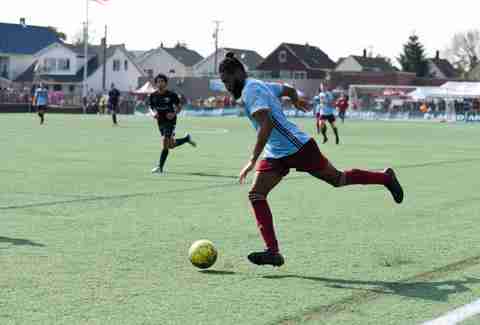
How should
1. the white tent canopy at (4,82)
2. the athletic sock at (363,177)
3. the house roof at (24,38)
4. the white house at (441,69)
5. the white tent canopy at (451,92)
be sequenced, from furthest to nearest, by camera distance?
the white house at (441,69), the house roof at (24,38), the white tent canopy at (4,82), the white tent canopy at (451,92), the athletic sock at (363,177)

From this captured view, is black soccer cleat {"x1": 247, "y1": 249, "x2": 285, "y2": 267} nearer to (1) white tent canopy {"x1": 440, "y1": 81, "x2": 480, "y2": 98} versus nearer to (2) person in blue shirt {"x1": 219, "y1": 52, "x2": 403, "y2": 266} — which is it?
(2) person in blue shirt {"x1": 219, "y1": 52, "x2": 403, "y2": 266}

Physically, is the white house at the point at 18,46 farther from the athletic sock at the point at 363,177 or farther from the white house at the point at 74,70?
the athletic sock at the point at 363,177

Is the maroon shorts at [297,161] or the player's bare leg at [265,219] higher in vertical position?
the maroon shorts at [297,161]

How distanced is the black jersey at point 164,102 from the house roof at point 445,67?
13458cm

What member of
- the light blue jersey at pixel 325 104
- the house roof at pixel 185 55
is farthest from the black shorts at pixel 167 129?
the house roof at pixel 185 55

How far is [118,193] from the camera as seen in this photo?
13305 millimetres

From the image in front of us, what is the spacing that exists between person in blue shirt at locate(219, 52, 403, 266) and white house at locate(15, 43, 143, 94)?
10607 centimetres

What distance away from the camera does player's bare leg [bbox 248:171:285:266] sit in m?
7.32

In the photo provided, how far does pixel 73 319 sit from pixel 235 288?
4.76 ft

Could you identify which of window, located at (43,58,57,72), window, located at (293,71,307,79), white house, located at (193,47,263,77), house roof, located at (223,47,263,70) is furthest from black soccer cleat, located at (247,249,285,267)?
house roof, located at (223,47,263,70)

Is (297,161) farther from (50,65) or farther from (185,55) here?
(185,55)

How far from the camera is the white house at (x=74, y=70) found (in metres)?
112

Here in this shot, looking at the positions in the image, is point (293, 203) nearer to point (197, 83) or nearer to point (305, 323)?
point (305, 323)

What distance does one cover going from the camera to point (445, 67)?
151m
